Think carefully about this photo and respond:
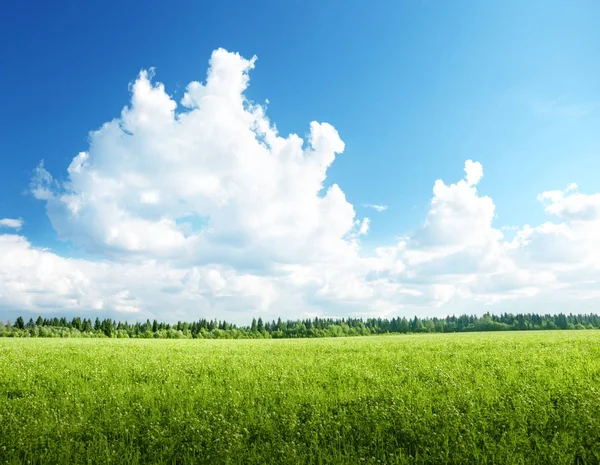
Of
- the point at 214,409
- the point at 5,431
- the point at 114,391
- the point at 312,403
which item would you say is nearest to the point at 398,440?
the point at 312,403

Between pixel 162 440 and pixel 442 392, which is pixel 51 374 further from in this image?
pixel 442 392

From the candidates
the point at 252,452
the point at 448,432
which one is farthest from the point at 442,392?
the point at 252,452

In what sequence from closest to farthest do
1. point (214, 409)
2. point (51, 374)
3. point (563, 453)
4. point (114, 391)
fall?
point (563, 453)
point (214, 409)
point (114, 391)
point (51, 374)

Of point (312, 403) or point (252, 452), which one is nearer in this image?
point (252, 452)

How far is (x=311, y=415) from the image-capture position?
1284cm

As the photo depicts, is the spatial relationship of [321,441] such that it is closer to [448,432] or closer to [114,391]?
[448,432]

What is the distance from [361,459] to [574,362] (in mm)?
14237

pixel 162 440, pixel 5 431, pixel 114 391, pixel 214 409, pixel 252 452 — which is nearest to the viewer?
pixel 252 452

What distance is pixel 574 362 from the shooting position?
1908 cm

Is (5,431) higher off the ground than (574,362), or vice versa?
→ (574,362)

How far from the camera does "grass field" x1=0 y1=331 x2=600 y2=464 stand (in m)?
10.8

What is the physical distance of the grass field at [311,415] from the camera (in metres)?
10.8

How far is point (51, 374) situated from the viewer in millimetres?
18875

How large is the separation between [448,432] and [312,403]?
4.37 meters
